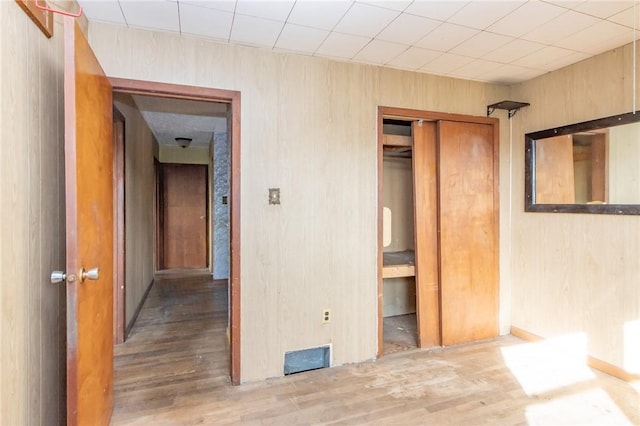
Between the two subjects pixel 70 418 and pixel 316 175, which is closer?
pixel 70 418

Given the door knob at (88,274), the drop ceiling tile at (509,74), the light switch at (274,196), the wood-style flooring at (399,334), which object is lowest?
the wood-style flooring at (399,334)

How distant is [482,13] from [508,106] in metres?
1.34

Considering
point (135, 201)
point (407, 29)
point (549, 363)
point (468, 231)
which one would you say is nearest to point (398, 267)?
point (468, 231)

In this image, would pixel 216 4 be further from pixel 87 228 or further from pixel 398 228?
pixel 398 228

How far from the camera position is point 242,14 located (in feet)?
6.57

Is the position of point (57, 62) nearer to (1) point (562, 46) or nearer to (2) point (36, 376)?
(2) point (36, 376)

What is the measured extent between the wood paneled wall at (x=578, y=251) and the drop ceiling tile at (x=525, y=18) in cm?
88

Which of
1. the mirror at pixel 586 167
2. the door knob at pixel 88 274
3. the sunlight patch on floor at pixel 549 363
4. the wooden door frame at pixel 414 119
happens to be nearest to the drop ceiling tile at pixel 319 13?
the wooden door frame at pixel 414 119

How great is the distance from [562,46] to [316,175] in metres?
2.00

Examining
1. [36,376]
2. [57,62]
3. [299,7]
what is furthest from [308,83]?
[36,376]

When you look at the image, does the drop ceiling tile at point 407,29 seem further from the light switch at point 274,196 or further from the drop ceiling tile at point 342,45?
the light switch at point 274,196

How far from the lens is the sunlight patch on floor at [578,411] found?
6.38 feet

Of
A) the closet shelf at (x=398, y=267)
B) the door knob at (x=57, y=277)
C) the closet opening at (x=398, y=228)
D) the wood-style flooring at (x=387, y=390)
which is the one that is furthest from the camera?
the closet opening at (x=398, y=228)

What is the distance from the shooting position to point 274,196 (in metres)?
2.48
